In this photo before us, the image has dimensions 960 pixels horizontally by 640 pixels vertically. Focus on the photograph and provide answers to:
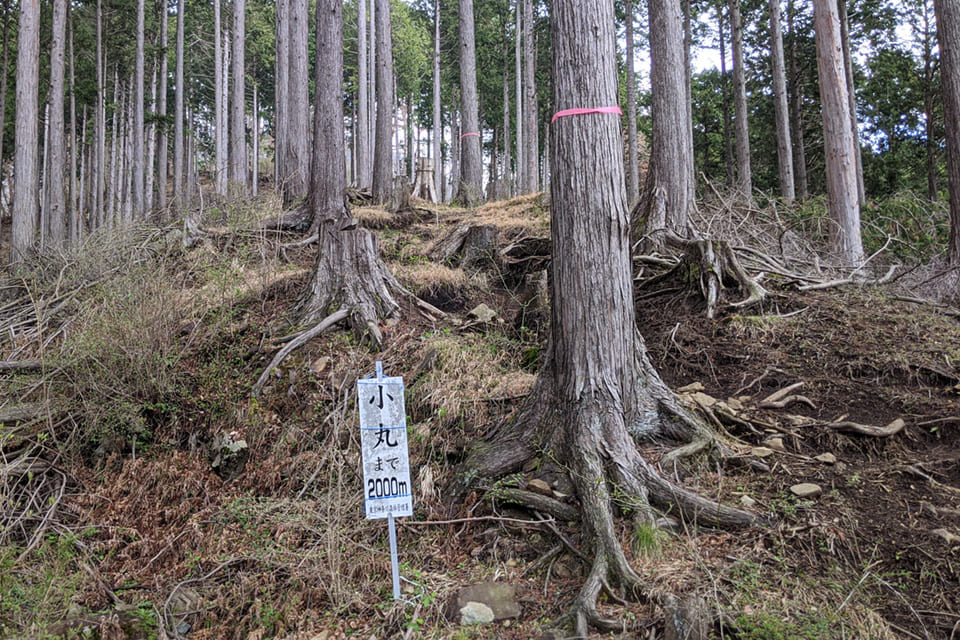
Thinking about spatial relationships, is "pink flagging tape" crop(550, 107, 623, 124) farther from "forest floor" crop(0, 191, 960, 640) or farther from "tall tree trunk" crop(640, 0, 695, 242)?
"tall tree trunk" crop(640, 0, 695, 242)

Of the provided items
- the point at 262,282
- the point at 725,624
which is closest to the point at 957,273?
the point at 725,624

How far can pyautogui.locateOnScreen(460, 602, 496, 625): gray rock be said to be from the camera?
310cm

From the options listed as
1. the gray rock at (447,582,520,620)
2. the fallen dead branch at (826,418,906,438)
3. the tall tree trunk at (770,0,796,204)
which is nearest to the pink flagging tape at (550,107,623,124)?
the fallen dead branch at (826,418,906,438)

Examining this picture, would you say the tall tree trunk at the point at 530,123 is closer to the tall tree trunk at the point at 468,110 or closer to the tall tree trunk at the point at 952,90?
the tall tree trunk at the point at 468,110

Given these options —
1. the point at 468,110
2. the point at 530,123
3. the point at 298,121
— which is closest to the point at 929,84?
the point at 530,123

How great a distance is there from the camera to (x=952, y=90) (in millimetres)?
7160

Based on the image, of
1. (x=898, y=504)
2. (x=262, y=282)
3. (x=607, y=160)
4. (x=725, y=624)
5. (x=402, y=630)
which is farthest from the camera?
(x=262, y=282)

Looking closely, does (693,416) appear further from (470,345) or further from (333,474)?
(333,474)

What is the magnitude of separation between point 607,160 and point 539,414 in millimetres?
1840

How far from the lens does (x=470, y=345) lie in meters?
5.71

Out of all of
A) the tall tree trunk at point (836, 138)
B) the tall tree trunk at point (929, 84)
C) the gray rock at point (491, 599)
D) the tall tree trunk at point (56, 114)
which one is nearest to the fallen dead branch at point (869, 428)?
the gray rock at point (491, 599)

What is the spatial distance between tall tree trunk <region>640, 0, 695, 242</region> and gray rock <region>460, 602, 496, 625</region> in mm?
4977

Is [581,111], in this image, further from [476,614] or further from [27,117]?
[27,117]

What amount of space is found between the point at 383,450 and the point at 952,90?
8.12m
